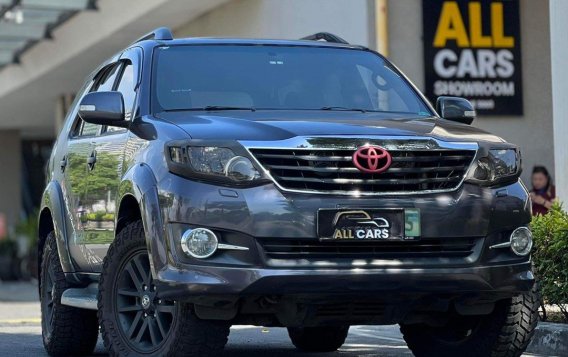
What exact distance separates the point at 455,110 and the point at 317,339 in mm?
2121

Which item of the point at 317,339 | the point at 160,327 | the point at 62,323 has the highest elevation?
the point at 160,327

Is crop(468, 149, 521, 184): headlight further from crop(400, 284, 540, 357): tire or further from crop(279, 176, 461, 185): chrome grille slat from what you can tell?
crop(400, 284, 540, 357): tire

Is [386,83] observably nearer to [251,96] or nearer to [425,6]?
[251,96]

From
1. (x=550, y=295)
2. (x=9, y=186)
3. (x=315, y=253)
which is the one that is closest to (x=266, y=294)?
(x=315, y=253)

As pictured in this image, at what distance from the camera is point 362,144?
21.6 ft

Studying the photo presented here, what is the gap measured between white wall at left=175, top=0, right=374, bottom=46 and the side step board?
9.69 meters

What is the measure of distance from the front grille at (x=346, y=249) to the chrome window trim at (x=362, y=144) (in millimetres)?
230

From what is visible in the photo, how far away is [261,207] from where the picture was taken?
6.34 meters

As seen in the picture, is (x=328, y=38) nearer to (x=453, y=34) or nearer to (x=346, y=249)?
(x=346, y=249)

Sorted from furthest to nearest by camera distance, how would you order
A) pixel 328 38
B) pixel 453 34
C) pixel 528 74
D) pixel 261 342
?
pixel 528 74, pixel 453 34, pixel 261 342, pixel 328 38

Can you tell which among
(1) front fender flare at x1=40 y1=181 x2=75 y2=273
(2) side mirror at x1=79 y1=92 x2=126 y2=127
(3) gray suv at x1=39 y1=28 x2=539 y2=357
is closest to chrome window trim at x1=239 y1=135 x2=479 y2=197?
(3) gray suv at x1=39 y1=28 x2=539 y2=357

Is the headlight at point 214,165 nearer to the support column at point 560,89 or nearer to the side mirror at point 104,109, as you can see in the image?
the side mirror at point 104,109

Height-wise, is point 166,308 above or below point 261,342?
above

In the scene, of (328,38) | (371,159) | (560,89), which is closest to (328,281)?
(371,159)
